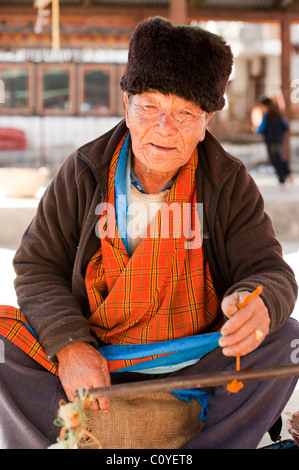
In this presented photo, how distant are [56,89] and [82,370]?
10.5 metres

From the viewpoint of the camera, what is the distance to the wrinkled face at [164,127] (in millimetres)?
1779

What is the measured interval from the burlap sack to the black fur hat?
0.98 m

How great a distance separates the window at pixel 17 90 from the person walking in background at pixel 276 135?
504 cm

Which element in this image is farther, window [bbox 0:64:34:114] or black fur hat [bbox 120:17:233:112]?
window [bbox 0:64:34:114]

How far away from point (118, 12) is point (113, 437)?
751cm

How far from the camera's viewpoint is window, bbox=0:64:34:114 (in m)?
11.7
